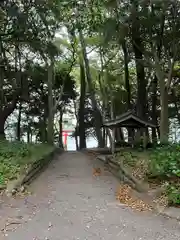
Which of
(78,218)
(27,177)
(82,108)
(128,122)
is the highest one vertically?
(82,108)

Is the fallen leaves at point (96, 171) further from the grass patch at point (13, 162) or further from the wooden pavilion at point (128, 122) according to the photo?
the wooden pavilion at point (128, 122)

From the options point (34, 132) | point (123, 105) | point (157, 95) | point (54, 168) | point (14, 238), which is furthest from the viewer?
point (34, 132)

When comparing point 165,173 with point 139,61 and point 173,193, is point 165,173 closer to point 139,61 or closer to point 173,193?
point 173,193

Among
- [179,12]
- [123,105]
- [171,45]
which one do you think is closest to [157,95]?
[123,105]

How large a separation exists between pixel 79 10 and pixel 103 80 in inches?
478

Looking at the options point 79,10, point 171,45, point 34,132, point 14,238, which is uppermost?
point 79,10

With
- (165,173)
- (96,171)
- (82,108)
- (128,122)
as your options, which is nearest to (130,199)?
(165,173)

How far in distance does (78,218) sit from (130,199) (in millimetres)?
2200

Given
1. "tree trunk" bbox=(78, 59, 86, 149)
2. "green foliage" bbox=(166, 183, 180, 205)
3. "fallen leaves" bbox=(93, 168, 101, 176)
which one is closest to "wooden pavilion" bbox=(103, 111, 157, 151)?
"fallen leaves" bbox=(93, 168, 101, 176)

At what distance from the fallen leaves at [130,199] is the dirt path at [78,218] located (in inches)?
8.8

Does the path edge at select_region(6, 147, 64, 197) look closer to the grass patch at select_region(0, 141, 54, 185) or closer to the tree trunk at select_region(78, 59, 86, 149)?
the grass patch at select_region(0, 141, 54, 185)

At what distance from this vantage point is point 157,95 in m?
29.8

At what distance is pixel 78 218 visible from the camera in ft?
25.2

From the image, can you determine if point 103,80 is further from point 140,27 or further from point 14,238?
point 14,238
